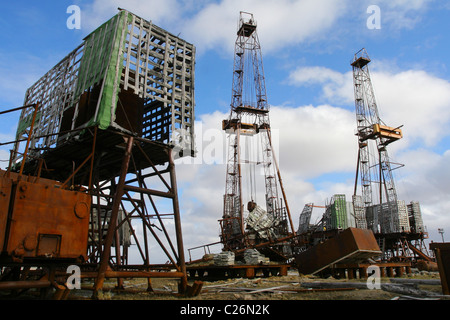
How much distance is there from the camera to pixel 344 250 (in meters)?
13.5

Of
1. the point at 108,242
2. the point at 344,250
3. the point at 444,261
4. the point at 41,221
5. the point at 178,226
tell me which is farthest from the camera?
the point at 344,250

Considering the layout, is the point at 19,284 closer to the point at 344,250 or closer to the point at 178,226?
the point at 178,226

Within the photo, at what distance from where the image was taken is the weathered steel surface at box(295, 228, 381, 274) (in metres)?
13.2

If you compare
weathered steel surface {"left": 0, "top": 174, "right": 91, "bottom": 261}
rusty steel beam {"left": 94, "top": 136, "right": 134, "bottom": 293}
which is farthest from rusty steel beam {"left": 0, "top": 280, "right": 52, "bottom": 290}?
rusty steel beam {"left": 94, "top": 136, "right": 134, "bottom": 293}

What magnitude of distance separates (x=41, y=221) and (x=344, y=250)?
1096 centimetres

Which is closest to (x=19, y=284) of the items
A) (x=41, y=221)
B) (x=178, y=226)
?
(x=41, y=221)

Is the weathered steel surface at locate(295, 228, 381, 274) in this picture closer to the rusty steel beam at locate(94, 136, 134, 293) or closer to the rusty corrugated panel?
the rusty corrugated panel

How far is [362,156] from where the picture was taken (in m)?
48.3

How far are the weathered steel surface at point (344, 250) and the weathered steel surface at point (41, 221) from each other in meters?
9.88

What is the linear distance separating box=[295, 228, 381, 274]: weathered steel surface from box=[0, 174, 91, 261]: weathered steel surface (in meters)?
9.88

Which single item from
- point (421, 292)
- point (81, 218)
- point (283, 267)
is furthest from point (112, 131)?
point (283, 267)

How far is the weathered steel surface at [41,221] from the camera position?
6.65 metres

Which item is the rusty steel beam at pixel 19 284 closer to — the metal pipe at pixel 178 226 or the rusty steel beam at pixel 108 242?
the rusty steel beam at pixel 108 242
